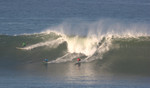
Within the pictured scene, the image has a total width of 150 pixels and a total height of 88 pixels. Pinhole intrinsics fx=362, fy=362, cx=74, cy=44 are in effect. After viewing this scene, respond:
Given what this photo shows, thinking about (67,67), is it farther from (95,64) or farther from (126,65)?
(126,65)

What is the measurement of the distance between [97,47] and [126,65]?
3.60 m

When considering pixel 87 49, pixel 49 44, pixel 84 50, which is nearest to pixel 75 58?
pixel 84 50

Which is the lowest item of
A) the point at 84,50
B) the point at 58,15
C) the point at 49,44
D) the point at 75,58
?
the point at 75,58

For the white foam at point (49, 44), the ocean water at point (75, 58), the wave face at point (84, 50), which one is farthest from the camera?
the white foam at point (49, 44)

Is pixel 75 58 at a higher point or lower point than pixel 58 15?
lower

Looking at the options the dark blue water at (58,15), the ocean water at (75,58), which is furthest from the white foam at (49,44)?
the dark blue water at (58,15)

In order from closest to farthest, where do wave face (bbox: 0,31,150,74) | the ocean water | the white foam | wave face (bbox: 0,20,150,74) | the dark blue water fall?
the ocean water, wave face (bbox: 0,20,150,74), wave face (bbox: 0,31,150,74), the white foam, the dark blue water

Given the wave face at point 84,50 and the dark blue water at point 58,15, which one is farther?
the dark blue water at point 58,15

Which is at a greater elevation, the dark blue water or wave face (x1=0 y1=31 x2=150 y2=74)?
the dark blue water

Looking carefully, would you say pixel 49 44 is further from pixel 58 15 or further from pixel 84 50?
pixel 58 15

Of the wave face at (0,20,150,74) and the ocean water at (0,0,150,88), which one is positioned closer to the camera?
the ocean water at (0,0,150,88)

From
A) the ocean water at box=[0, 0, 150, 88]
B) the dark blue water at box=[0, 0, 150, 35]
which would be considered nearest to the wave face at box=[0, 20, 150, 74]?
the ocean water at box=[0, 0, 150, 88]

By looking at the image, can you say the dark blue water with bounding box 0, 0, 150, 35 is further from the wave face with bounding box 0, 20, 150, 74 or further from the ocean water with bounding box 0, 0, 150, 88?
the wave face with bounding box 0, 20, 150, 74

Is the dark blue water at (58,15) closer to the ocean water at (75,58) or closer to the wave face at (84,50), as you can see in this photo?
the ocean water at (75,58)
